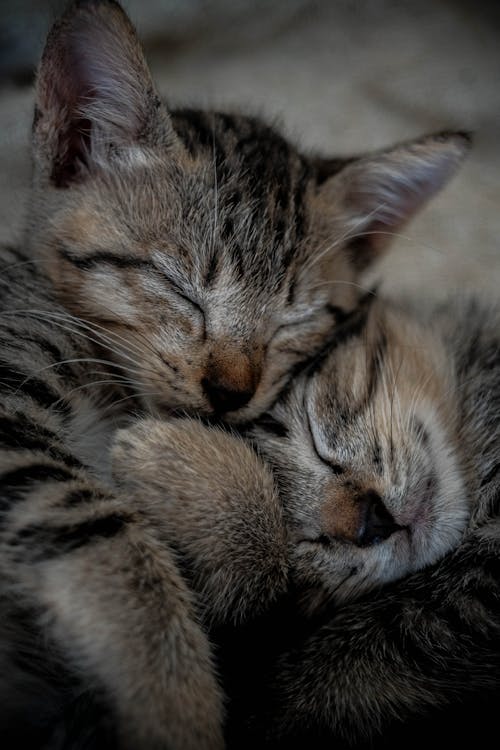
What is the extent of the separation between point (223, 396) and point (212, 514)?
18cm

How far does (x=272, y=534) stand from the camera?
956mm

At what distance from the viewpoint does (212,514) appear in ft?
3.04

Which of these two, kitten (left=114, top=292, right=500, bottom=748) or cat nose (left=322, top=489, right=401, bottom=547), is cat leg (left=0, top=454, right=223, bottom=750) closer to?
kitten (left=114, top=292, right=500, bottom=748)

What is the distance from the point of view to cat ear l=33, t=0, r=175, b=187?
3.42ft

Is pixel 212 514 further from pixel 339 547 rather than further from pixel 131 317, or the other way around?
pixel 131 317

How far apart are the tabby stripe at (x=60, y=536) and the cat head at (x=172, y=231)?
0.83 ft

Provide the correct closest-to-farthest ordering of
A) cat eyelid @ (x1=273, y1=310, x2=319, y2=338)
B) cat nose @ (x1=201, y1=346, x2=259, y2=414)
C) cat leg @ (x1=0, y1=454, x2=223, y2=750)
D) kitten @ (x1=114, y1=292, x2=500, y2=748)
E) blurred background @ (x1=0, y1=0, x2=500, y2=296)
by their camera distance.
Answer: cat leg @ (x1=0, y1=454, x2=223, y2=750)
kitten @ (x1=114, y1=292, x2=500, y2=748)
cat nose @ (x1=201, y1=346, x2=259, y2=414)
cat eyelid @ (x1=273, y1=310, x2=319, y2=338)
blurred background @ (x1=0, y1=0, x2=500, y2=296)

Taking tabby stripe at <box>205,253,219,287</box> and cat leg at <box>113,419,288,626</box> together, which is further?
tabby stripe at <box>205,253,219,287</box>

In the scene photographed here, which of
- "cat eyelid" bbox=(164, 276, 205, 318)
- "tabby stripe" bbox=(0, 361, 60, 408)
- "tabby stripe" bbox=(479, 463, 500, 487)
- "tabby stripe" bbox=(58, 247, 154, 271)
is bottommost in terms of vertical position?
"tabby stripe" bbox=(479, 463, 500, 487)

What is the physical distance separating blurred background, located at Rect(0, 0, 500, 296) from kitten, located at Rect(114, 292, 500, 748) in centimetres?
72

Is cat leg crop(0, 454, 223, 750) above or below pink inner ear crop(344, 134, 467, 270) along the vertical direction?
below

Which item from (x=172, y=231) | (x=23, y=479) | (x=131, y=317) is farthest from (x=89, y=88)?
(x=23, y=479)

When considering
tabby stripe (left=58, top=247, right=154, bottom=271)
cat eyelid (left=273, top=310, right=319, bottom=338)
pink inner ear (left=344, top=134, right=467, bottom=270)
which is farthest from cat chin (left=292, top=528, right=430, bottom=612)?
pink inner ear (left=344, top=134, right=467, bottom=270)

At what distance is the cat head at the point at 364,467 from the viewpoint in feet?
3.20
